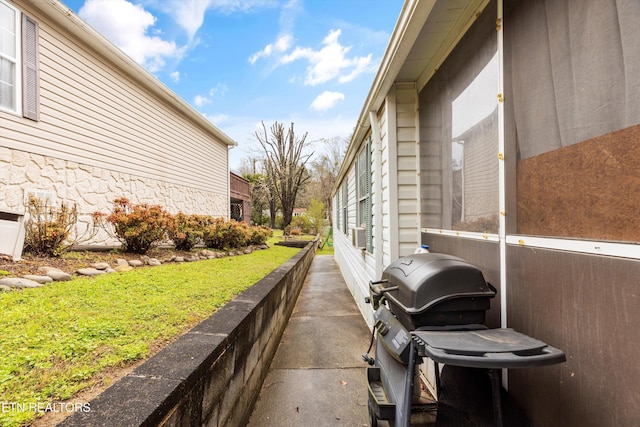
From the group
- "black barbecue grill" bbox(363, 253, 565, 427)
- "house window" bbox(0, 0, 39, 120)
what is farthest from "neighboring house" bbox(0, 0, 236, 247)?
"black barbecue grill" bbox(363, 253, 565, 427)

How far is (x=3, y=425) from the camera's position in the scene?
1.00 m

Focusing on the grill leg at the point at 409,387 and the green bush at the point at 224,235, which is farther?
the green bush at the point at 224,235

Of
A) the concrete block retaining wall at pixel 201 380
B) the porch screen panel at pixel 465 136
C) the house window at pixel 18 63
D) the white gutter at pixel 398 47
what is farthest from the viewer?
the house window at pixel 18 63

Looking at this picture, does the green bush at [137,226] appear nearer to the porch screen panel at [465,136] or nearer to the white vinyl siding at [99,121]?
the white vinyl siding at [99,121]

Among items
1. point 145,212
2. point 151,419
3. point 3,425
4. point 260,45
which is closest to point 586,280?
point 151,419

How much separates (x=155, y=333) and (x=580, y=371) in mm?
2361

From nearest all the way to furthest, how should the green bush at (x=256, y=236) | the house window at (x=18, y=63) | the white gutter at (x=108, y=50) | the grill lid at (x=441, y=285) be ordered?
the grill lid at (x=441, y=285) < the house window at (x=18, y=63) < the white gutter at (x=108, y=50) < the green bush at (x=256, y=236)

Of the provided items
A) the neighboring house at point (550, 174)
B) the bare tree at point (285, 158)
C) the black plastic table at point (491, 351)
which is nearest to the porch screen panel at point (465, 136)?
the neighboring house at point (550, 174)

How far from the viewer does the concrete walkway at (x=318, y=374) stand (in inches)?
87.4

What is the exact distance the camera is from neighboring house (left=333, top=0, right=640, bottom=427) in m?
0.92

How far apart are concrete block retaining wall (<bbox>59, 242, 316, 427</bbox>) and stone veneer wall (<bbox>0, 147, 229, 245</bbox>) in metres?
5.00

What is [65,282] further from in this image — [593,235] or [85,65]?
[85,65]

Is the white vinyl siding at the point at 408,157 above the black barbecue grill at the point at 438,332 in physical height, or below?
above

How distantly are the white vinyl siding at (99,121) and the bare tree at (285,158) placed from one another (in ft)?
22.8
